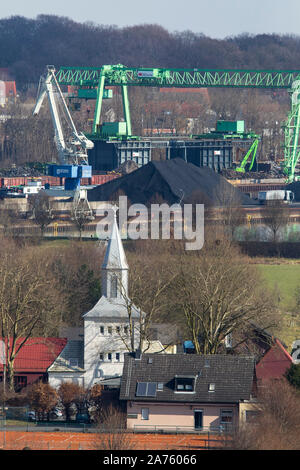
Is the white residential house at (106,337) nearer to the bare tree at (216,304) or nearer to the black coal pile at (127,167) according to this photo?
the bare tree at (216,304)

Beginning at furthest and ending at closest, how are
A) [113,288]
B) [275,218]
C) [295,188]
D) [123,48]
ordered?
[123,48] → [295,188] → [275,218] → [113,288]

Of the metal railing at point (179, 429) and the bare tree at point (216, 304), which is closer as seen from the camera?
the metal railing at point (179, 429)

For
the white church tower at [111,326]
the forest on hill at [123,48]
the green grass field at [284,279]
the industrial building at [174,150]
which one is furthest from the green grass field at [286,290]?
the forest on hill at [123,48]

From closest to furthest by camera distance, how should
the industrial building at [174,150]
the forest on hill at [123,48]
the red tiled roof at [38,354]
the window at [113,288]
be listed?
1. the window at [113,288]
2. the red tiled roof at [38,354]
3. the industrial building at [174,150]
4. the forest on hill at [123,48]

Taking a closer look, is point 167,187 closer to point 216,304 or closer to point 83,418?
point 216,304

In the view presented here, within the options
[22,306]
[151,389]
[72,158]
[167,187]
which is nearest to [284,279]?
[22,306]

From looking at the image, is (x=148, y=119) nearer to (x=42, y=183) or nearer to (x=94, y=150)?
(x=94, y=150)
